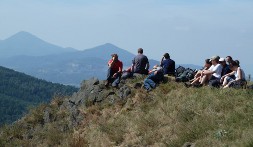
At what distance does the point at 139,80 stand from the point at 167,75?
1.50 m

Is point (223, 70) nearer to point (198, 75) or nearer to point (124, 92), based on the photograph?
point (198, 75)

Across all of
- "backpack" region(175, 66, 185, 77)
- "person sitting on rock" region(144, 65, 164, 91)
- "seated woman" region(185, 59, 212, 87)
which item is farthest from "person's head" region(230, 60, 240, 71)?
"person sitting on rock" region(144, 65, 164, 91)

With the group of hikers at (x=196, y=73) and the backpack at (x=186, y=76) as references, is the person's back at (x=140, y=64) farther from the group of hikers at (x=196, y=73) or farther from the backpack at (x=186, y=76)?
the backpack at (x=186, y=76)

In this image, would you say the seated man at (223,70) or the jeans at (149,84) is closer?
the seated man at (223,70)

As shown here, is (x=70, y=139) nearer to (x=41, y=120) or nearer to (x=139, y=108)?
(x=139, y=108)

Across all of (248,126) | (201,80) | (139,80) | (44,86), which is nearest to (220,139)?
(248,126)

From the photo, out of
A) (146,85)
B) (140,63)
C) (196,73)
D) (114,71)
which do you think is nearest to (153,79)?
(146,85)

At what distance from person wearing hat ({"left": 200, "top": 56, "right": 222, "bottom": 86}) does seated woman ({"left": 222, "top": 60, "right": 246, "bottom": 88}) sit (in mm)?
408

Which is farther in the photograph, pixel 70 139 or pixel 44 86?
pixel 44 86

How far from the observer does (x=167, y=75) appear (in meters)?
17.5

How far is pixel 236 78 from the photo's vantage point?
1384 cm

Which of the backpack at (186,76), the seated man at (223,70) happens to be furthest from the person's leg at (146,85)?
the seated man at (223,70)

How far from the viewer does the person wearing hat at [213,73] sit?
47.9 feet

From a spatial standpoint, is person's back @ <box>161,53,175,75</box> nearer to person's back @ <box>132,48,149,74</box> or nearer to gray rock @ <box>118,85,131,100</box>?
person's back @ <box>132,48,149,74</box>
